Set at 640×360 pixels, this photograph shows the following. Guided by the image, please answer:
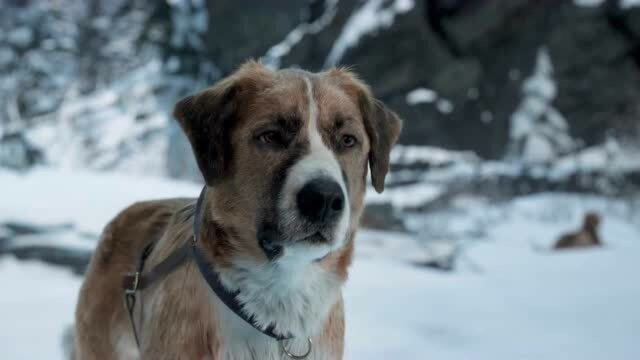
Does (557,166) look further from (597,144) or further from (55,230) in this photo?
(55,230)

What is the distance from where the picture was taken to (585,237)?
25.8ft

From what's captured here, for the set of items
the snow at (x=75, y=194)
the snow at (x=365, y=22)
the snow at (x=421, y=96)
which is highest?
the snow at (x=75, y=194)

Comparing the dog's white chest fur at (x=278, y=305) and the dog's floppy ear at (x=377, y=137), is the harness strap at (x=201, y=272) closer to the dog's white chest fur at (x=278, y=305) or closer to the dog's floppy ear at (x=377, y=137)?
the dog's white chest fur at (x=278, y=305)

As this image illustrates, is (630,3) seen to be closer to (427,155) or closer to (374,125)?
(427,155)

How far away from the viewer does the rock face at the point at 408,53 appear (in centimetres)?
1616

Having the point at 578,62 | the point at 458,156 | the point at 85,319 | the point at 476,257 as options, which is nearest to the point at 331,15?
the point at 458,156

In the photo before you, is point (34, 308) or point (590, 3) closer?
point (34, 308)

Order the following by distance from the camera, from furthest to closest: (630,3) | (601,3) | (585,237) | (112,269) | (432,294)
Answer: (601,3), (630,3), (585,237), (432,294), (112,269)

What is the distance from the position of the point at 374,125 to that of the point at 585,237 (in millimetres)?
6437

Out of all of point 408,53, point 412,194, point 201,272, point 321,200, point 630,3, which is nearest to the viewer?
point 321,200

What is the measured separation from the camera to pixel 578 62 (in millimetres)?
16406

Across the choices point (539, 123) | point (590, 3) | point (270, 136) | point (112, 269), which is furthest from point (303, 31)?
point (270, 136)

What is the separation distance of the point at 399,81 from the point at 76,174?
10251 millimetres

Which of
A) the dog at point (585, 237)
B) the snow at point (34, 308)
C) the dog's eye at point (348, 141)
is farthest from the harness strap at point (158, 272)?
the dog at point (585, 237)
